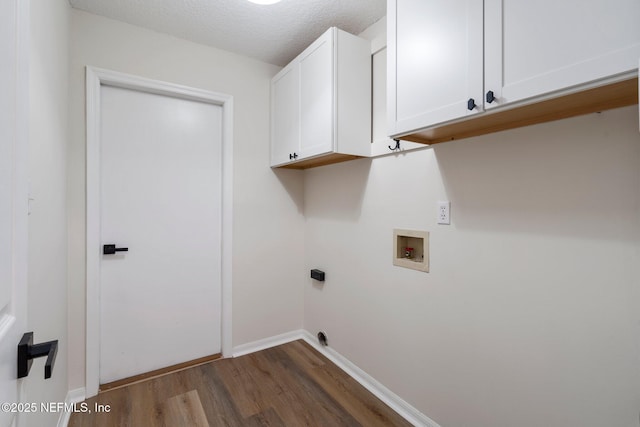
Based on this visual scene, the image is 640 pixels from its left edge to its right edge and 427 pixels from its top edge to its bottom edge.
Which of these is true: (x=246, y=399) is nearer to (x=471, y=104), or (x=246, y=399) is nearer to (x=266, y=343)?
(x=266, y=343)

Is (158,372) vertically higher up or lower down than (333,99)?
lower down

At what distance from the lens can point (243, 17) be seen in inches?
77.3

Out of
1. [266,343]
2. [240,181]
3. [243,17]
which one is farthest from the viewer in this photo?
[266,343]

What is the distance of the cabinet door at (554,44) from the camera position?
2.62 ft

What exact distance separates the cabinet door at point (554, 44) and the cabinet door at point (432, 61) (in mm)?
60

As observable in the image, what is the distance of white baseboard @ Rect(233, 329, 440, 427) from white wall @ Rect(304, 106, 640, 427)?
57mm

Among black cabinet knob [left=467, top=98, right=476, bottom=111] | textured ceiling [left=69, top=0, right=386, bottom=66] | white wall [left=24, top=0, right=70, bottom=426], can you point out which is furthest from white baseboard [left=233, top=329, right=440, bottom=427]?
textured ceiling [left=69, top=0, right=386, bottom=66]

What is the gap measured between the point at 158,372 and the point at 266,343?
84 cm

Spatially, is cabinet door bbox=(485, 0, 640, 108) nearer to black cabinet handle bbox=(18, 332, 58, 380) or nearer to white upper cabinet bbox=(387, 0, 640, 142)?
white upper cabinet bbox=(387, 0, 640, 142)

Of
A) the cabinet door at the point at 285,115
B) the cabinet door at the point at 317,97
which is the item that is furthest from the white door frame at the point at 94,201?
the cabinet door at the point at 317,97

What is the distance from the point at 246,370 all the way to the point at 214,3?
2.54 m

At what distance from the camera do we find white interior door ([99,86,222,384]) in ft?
6.75

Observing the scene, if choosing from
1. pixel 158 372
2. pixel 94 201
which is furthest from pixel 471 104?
pixel 158 372

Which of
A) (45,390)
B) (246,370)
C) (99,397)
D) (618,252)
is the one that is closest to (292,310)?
(246,370)
